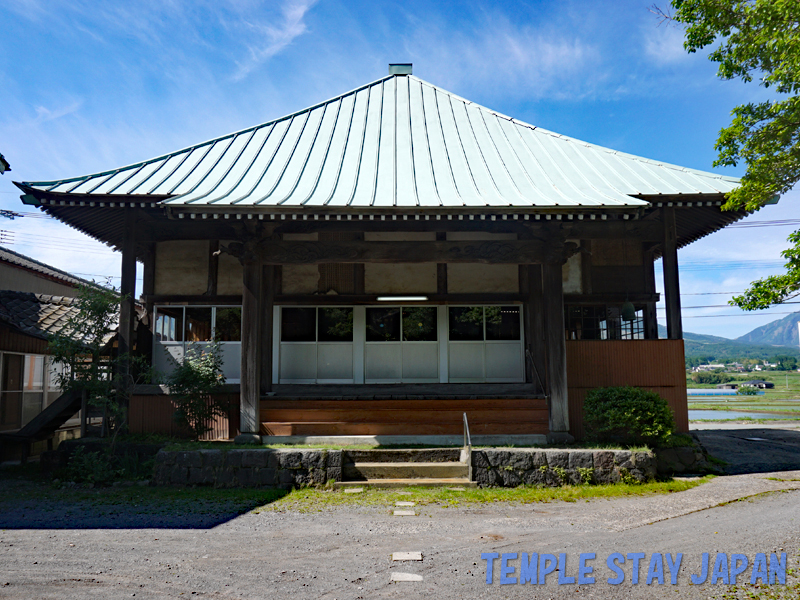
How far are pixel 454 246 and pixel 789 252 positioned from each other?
574 cm

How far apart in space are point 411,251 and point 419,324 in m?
3.79

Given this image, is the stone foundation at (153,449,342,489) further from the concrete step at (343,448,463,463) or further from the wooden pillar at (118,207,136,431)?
the wooden pillar at (118,207,136,431)

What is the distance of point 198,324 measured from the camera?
1355 centimetres

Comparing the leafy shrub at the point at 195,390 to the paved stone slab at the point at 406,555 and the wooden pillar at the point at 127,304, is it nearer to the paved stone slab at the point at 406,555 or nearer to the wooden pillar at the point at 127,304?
the wooden pillar at the point at 127,304

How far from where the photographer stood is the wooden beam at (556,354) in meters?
11.0

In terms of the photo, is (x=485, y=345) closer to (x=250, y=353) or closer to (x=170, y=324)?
(x=250, y=353)

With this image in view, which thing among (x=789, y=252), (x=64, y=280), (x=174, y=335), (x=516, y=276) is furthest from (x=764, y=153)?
(x=64, y=280)

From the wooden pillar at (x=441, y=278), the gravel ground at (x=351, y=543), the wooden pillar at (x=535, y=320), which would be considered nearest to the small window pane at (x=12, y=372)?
the gravel ground at (x=351, y=543)

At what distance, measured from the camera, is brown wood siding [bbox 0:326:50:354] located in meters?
12.5

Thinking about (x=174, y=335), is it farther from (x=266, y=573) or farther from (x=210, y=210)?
(x=266, y=573)

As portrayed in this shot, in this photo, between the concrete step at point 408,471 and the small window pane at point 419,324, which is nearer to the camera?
the concrete step at point 408,471

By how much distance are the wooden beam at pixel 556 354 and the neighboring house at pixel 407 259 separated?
1.5 inches

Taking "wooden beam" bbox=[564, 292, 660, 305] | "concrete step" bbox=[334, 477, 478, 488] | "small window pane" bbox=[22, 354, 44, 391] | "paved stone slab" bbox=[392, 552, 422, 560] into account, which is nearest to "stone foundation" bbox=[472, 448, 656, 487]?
"concrete step" bbox=[334, 477, 478, 488]

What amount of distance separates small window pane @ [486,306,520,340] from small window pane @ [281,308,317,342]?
4.41m
